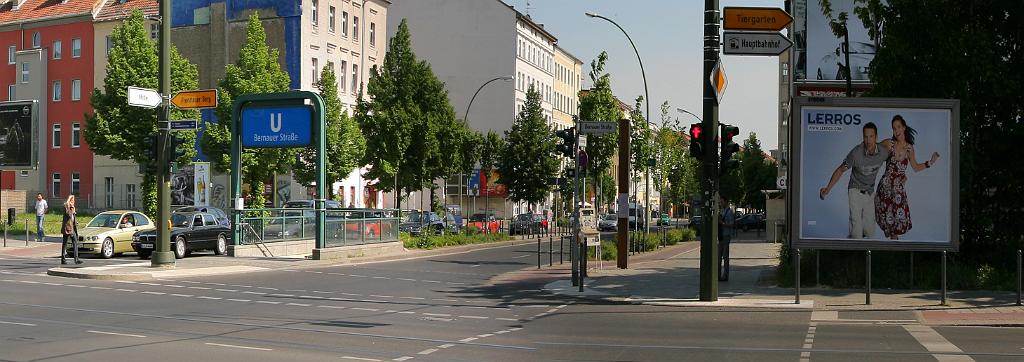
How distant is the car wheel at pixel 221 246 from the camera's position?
34.5m

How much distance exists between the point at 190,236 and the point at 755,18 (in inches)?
819

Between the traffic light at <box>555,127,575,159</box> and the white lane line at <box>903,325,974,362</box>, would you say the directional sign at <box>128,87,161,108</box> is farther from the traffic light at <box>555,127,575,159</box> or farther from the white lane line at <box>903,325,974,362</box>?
the white lane line at <box>903,325,974,362</box>

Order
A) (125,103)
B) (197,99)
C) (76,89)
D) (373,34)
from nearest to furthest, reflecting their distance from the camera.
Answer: (197,99), (125,103), (76,89), (373,34)

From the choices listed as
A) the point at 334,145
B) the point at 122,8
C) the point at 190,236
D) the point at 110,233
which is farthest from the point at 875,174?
the point at 122,8

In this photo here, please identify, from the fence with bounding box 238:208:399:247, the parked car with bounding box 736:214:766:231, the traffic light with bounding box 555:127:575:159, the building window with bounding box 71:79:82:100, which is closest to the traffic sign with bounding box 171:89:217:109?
the fence with bounding box 238:208:399:247

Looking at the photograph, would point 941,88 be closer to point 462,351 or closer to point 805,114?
point 805,114

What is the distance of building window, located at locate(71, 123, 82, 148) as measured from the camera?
7138 centimetres

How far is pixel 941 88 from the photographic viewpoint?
70.7 feet

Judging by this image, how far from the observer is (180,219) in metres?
33.6

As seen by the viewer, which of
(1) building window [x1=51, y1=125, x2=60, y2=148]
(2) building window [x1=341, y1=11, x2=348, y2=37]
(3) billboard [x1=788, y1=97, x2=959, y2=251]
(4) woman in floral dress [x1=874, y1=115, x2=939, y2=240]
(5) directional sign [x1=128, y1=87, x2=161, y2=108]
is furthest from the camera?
(1) building window [x1=51, y1=125, x2=60, y2=148]

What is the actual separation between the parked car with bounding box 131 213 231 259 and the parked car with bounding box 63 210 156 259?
436mm

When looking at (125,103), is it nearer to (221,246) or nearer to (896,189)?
(221,246)

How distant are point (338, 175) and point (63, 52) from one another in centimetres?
2732

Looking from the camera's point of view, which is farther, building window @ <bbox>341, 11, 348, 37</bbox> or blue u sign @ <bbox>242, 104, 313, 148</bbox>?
building window @ <bbox>341, 11, 348, 37</bbox>
